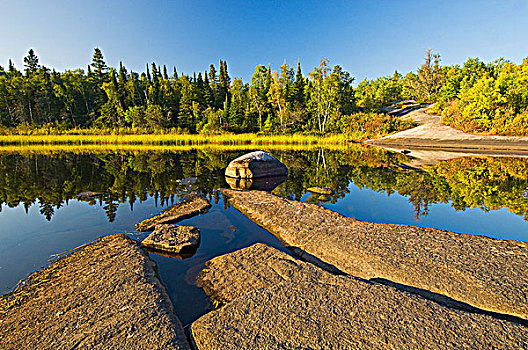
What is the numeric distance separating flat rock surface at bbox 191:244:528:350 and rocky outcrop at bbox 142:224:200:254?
162 centimetres

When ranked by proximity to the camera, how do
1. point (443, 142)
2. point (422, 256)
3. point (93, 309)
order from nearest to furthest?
point (93, 309), point (422, 256), point (443, 142)

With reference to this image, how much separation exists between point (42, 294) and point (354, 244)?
521 cm

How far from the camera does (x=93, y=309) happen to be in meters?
2.98

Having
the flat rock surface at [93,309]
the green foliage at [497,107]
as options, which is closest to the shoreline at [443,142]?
the green foliage at [497,107]

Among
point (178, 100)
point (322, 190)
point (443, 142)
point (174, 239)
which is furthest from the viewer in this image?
point (178, 100)

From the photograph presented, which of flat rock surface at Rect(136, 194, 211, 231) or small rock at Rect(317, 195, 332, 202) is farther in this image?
small rock at Rect(317, 195, 332, 202)

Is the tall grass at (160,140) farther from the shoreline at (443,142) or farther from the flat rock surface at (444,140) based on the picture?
the shoreline at (443,142)

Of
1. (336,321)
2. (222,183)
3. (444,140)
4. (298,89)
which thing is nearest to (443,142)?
(444,140)

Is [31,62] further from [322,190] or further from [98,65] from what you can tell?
[322,190]

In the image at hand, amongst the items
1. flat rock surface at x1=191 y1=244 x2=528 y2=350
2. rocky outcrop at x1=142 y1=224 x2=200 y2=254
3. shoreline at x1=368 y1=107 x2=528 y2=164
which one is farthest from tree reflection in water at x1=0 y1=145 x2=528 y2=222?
shoreline at x1=368 y1=107 x2=528 y2=164

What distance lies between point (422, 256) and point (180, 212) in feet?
19.9

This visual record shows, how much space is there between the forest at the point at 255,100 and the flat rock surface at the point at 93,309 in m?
33.6

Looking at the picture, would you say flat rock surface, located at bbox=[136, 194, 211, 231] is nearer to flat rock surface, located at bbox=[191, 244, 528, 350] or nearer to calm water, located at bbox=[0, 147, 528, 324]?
calm water, located at bbox=[0, 147, 528, 324]

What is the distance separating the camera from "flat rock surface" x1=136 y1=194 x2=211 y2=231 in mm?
6228
